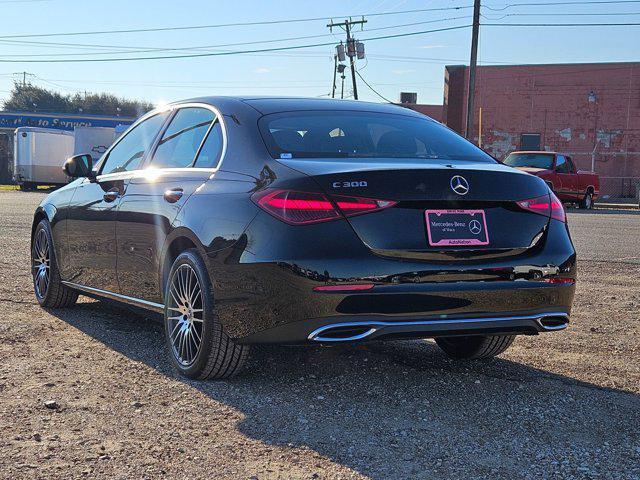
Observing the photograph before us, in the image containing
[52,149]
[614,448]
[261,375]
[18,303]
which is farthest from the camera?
[52,149]

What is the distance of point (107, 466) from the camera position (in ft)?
11.3

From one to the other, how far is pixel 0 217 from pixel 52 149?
2120cm

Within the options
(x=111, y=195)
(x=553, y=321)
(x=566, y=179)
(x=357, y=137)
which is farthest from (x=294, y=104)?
(x=566, y=179)

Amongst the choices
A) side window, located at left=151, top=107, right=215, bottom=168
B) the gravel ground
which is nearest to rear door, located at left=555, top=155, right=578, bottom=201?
the gravel ground

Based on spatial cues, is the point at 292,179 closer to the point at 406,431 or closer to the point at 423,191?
the point at 423,191

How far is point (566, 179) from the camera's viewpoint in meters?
28.2

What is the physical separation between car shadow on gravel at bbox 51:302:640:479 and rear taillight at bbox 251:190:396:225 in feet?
3.04

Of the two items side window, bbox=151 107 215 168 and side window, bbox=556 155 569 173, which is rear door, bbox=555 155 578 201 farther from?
side window, bbox=151 107 215 168

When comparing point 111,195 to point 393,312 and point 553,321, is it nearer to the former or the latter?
point 393,312

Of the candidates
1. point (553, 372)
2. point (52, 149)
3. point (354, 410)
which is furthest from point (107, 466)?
point (52, 149)

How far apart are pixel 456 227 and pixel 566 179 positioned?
25005 millimetres

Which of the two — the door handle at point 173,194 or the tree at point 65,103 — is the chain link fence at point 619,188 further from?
the tree at point 65,103

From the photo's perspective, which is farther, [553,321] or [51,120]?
[51,120]

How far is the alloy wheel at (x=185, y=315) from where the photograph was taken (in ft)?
15.7
